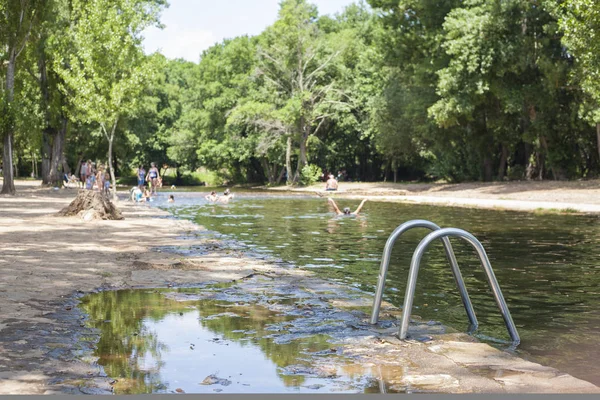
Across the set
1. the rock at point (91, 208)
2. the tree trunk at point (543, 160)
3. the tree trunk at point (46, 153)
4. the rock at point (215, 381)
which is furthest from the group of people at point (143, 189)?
the rock at point (215, 381)

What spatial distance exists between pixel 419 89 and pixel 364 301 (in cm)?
4433

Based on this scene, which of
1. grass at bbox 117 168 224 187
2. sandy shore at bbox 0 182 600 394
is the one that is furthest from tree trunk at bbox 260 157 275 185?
sandy shore at bbox 0 182 600 394

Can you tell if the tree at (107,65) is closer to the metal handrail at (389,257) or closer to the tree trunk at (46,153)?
the tree trunk at (46,153)

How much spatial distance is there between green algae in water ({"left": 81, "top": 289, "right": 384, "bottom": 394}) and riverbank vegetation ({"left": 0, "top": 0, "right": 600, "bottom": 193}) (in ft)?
66.1

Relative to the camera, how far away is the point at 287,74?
68000mm

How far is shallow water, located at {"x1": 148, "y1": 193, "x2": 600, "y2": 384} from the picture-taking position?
7.52 meters

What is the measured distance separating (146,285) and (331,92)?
5859cm

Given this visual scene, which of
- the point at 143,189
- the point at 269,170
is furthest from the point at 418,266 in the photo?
the point at 269,170

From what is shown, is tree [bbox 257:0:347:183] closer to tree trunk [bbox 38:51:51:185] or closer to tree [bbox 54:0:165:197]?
tree trunk [bbox 38:51:51:185]

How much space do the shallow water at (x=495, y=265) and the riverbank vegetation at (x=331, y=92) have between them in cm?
920

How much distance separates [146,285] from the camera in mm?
9883

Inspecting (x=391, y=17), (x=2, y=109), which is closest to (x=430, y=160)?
(x=391, y=17)

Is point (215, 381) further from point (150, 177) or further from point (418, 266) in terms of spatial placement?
point (150, 177)

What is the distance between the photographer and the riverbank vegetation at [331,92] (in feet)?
123
